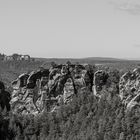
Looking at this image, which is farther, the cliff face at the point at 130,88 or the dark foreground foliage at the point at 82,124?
the cliff face at the point at 130,88

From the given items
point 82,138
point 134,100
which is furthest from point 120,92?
point 82,138

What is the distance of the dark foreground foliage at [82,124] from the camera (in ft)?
555

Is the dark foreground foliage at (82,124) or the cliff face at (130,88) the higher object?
the cliff face at (130,88)

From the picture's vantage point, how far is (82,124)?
7205 inches

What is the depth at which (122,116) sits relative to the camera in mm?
181000

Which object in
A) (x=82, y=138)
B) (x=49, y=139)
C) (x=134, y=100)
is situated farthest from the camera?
(x=134, y=100)

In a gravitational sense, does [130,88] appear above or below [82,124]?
above

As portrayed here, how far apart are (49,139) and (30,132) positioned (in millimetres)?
13698

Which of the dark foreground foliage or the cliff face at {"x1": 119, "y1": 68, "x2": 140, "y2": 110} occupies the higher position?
the cliff face at {"x1": 119, "y1": 68, "x2": 140, "y2": 110}

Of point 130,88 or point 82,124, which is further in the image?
point 130,88

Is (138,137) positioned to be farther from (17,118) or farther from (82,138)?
(17,118)

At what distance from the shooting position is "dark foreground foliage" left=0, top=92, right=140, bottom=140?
6658 inches

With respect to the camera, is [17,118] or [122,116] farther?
[17,118]

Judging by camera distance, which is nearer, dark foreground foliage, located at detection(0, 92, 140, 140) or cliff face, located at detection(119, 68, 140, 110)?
dark foreground foliage, located at detection(0, 92, 140, 140)
